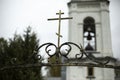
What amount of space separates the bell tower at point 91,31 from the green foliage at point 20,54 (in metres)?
9.63

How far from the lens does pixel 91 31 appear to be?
2320 centimetres

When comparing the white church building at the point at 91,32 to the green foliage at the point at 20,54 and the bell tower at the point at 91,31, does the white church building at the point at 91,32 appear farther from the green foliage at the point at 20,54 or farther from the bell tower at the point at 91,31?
the green foliage at the point at 20,54

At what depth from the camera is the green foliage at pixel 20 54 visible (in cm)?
1123

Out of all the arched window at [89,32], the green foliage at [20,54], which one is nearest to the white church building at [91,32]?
the arched window at [89,32]

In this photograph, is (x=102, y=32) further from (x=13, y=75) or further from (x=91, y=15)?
(x=13, y=75)

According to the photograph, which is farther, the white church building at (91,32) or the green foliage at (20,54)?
the white church building at (91,32)

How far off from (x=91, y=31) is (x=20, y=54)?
1201cm

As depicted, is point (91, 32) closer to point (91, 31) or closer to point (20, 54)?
point (91, 31)

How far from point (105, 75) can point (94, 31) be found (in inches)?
132

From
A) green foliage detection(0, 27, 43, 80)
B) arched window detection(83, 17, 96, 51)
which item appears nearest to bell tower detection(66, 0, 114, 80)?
arched window detection(83, 17, 96, 51)

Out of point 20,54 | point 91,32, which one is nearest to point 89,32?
point 91,32

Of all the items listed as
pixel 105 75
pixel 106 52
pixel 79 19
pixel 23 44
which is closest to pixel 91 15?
pixel 79 19

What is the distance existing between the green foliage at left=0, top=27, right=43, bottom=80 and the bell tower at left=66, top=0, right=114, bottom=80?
9.63 metres

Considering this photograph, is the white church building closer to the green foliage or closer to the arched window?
the arched window
